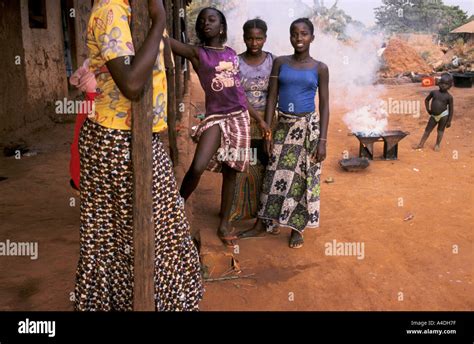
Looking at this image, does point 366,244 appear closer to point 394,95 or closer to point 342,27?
point 394,95

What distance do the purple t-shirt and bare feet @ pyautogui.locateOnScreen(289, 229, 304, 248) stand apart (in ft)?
3.87

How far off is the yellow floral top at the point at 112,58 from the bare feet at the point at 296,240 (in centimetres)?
222

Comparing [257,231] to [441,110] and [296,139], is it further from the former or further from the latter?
[441,110]

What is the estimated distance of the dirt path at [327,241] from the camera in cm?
331

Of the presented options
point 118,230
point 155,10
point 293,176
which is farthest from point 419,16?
point 118,230

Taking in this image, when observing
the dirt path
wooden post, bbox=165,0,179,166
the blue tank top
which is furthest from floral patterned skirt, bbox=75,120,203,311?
wooden post, bbox=165,0,179,166

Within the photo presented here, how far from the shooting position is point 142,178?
6.73ft

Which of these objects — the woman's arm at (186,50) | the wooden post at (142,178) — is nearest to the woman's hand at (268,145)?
the woman's arm at (186,50)

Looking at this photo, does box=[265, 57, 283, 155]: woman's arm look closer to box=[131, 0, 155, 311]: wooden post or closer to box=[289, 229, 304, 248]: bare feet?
box=[289, 229, 304, 248]: bare feet

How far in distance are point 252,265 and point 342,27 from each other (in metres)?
29.3

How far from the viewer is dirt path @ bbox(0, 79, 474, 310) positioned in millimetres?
3307
